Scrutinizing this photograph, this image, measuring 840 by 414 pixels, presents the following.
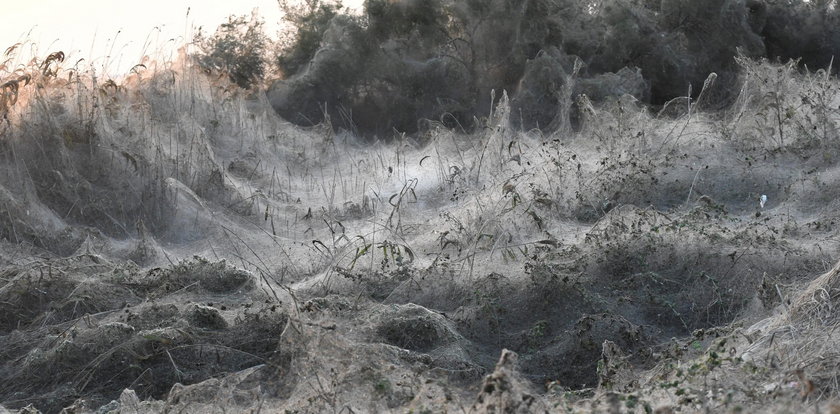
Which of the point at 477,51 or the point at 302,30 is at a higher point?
the point at 302,30

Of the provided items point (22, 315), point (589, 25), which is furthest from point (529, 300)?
point (589, 25)

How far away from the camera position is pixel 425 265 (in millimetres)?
6305

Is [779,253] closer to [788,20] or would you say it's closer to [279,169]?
[279,169]

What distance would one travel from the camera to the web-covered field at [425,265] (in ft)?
14.0

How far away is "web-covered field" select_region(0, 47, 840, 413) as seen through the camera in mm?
4254

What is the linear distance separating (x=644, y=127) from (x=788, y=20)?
6675mm

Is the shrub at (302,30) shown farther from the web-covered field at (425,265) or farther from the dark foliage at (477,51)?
the web-covered field at (425,265)

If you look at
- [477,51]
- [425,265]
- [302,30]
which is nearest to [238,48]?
[302,30]

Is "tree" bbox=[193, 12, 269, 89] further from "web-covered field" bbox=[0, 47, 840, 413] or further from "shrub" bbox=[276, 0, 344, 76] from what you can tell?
"web-covered field" bbox=[0, 47, 840, 413]

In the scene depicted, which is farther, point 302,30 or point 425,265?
point 302,30

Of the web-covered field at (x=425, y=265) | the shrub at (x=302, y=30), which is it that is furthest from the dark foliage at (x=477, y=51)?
the web-covered field at (x=425, y=265)

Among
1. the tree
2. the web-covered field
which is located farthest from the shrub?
the web-covered field

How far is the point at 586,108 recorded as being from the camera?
9.86m

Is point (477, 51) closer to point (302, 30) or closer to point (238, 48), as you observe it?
point (302, 30)
